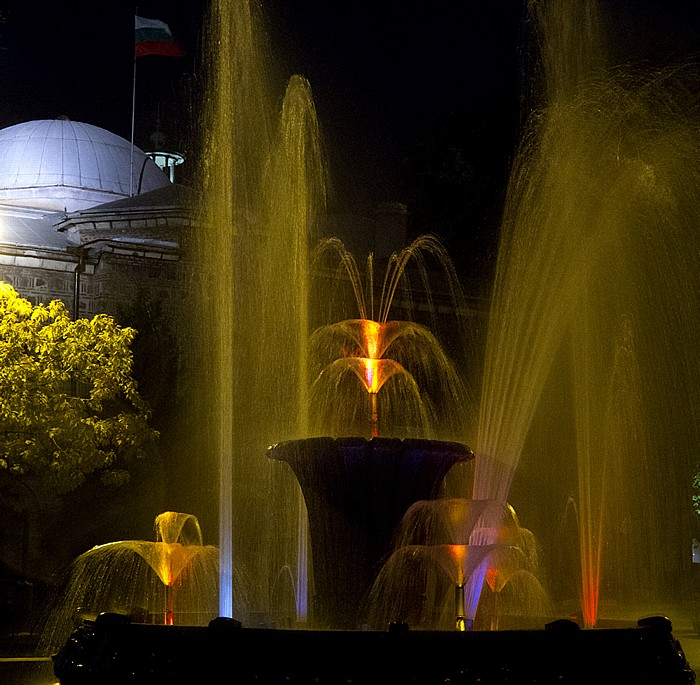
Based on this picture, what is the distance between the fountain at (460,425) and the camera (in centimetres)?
708

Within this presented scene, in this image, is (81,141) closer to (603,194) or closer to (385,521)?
(603,194)

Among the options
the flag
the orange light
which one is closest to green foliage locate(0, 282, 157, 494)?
the orange light

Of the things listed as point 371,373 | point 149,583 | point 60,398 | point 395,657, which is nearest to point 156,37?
point 60,398

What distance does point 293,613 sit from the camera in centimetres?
1174

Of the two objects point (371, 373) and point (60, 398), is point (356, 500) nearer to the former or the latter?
point (371, 373)

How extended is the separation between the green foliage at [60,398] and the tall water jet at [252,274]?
1.80m

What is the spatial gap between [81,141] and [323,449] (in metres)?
30.4

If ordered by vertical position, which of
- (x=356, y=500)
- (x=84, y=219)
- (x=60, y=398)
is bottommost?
(x=356, y=500)

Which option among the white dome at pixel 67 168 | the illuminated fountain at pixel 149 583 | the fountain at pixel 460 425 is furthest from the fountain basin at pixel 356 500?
the white dome at pixel 67 168

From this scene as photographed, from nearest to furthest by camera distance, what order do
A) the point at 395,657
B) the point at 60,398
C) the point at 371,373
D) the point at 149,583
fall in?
the point at 395,657
the point at 371,373
the point at 60,398
the point at 149,583

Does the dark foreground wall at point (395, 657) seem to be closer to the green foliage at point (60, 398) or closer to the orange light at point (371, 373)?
the orange light at point (371, 373)

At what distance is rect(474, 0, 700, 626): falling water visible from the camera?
68.9 ft

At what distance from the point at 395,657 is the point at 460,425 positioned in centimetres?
2114

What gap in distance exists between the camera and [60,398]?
19203 millimetres
